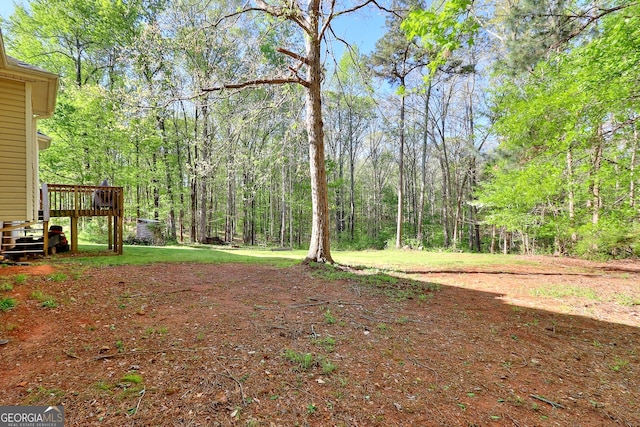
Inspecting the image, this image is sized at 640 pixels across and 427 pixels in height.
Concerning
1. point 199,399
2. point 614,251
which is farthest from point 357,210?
point 199,399

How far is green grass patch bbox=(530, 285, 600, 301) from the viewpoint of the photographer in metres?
4.86

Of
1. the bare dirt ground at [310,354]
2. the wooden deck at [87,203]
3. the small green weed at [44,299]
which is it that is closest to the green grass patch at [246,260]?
the wooden deck at [87,203]

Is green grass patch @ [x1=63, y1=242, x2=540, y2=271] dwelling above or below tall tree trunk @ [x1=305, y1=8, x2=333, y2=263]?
below

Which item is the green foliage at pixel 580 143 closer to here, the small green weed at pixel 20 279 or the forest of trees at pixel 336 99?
the forest of trees at pixel 336 99

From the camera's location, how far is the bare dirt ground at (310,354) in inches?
73.4

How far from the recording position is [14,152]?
5773 millimetres

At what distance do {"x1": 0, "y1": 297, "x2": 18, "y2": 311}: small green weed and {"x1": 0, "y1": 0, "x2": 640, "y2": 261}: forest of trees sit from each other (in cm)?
459

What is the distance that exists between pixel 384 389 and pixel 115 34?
779 inches

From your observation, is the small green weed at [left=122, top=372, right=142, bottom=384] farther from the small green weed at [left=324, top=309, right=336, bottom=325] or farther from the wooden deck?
the wooden deck

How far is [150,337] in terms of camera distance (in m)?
2.75

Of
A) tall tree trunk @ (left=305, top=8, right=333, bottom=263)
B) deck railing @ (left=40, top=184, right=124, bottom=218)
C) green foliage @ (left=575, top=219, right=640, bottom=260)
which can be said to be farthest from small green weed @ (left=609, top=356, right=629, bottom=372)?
deck railing @ (left=40, top=184, right=124, bottom=218)

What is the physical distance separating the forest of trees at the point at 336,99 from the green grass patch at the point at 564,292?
371 centimetres

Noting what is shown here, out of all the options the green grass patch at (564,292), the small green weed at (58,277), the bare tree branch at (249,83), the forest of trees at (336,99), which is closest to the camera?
the small green weed at (58,277)

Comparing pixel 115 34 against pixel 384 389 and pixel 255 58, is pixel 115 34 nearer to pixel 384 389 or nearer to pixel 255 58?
pixel 255 58
